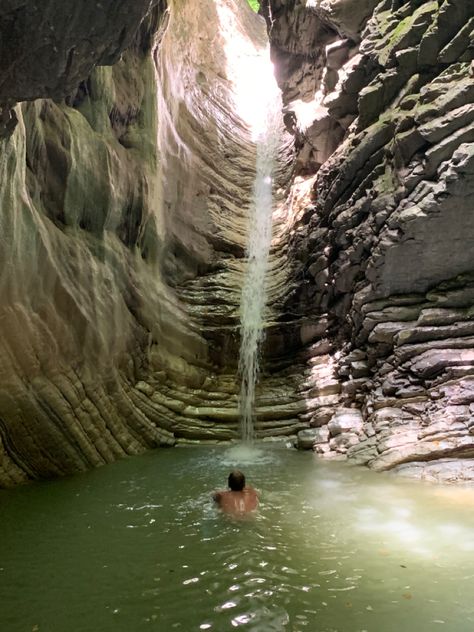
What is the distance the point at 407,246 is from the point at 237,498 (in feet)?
18.5

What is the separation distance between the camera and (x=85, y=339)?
8.61 meters

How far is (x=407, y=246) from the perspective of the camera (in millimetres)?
9148

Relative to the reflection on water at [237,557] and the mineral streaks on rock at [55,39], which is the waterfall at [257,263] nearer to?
the reflection on water at [237,557]

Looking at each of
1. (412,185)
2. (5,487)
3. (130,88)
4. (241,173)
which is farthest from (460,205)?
(241,173)

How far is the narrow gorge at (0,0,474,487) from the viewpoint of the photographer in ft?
23.6

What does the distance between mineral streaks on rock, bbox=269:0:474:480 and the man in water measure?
101 inches

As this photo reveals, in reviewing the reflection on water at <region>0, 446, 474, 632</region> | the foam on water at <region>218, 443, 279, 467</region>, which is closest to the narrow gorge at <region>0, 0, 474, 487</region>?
the foam on water at <region>218, 443, 279, 467</region>

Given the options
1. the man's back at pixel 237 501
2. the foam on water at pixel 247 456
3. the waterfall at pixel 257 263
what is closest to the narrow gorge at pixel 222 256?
the waterfall at pixel 257 263

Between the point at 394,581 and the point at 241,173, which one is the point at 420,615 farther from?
the point at 241,173

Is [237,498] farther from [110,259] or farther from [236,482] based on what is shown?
[110,259]

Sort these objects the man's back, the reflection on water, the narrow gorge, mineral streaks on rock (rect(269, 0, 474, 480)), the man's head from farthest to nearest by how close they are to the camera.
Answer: mineral streaks on rock (rect(269, 0, 474, 480)) < the narrow gorge < the man's head < the man's back < the reflection on water

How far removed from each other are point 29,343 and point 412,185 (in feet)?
23.5

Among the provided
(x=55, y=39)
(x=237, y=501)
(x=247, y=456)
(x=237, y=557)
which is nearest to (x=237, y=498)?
(x=237, y=501)

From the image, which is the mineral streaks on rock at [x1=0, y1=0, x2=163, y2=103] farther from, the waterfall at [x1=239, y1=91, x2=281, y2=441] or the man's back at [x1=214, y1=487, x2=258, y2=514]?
the waterfall at [x1=239, y1=91, x2=281, y2=441]
